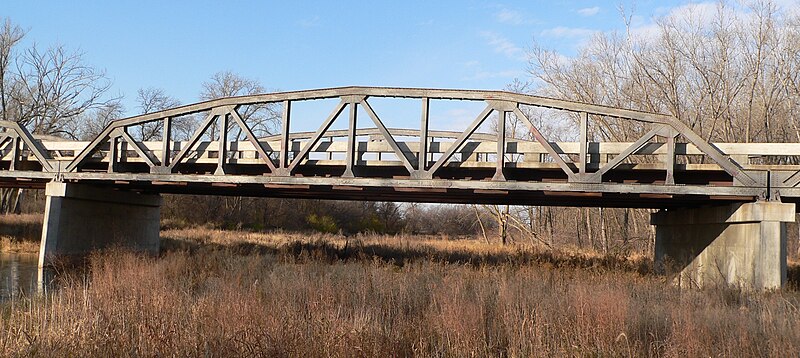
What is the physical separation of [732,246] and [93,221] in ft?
64.5

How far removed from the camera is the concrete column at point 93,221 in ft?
65.0


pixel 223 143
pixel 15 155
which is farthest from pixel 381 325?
pixel 15 155

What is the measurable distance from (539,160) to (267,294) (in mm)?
8817

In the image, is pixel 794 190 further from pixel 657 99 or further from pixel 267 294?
pixel 657 99

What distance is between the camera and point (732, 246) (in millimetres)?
15773

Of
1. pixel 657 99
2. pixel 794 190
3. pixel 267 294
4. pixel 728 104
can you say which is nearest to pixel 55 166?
pixel 267 294

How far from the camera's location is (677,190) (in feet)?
49.3

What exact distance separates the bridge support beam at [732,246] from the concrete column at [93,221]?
17.5 m

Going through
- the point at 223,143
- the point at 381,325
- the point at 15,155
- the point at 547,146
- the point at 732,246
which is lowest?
the point at 381,325

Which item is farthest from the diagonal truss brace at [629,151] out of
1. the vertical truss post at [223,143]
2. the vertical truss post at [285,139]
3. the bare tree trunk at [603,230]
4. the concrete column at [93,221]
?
the bare tree trunk at [603,230]

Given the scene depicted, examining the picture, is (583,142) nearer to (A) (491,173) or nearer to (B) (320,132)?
(A) (491,173)

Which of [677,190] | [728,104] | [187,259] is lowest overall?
[187,259]

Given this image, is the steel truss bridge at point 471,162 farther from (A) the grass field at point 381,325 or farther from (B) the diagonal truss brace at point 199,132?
(A) the grass field at point 381,325

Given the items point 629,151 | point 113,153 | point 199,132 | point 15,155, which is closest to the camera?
point 629,151
